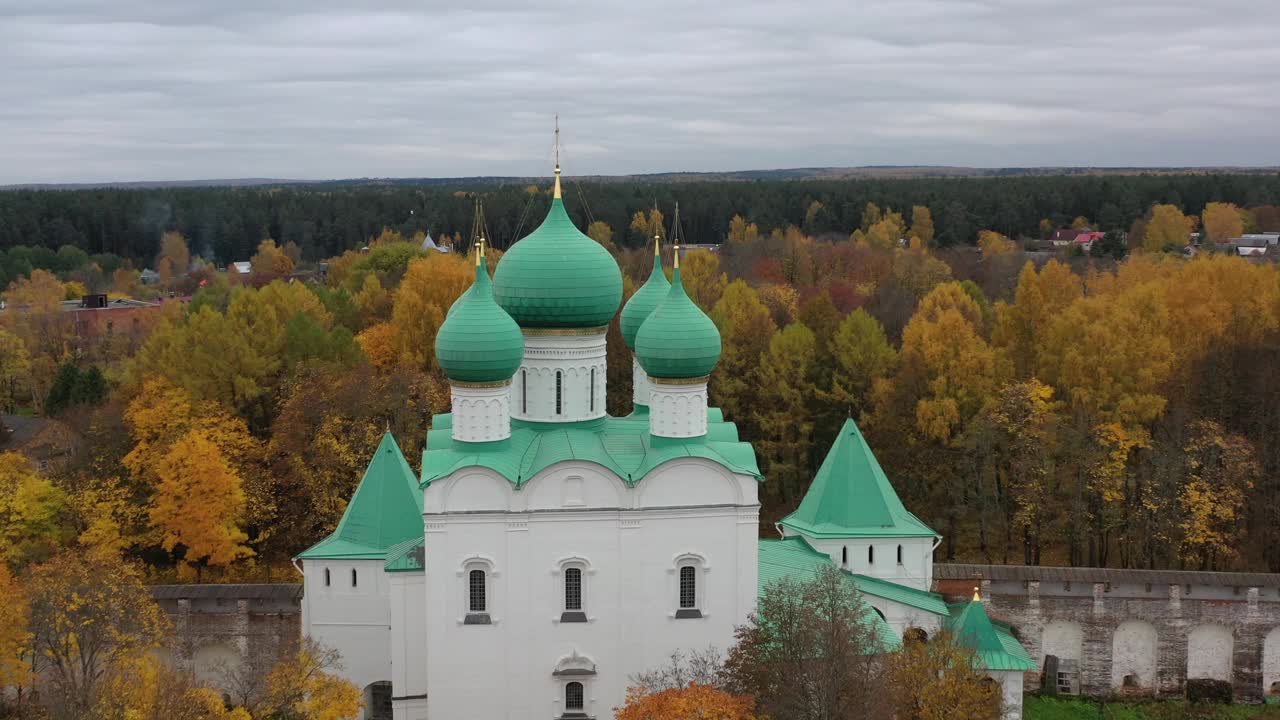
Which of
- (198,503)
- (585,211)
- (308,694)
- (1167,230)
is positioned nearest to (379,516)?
(308,694)

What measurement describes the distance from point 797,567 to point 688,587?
3231 mm

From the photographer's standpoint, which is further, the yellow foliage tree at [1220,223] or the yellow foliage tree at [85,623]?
the yellow foliage tree at [1220,223]

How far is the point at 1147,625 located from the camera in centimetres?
2397

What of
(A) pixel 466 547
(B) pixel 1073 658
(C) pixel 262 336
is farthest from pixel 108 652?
(B) pixel 1073 658

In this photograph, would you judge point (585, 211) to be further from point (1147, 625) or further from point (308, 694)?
point (308, 694)

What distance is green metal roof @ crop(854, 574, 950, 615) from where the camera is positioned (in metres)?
23.1

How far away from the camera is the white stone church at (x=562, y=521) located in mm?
19641

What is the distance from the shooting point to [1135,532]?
94.9ft

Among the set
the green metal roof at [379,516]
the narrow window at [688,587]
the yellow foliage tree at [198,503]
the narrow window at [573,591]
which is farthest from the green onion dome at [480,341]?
the yellow foliage tree at [198,503]

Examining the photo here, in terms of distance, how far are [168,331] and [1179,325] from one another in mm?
28906

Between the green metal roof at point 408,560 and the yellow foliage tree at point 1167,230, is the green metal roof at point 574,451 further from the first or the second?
the yellow foliage tree at point 1167,230

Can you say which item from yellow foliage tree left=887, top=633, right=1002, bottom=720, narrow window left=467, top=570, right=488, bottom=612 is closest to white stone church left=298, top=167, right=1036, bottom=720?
narrow window left=467, top=570, right=488, bottom=612

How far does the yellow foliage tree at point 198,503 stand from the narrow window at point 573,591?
36.8ft

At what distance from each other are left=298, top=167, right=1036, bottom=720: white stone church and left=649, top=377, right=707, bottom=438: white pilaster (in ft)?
0.09
